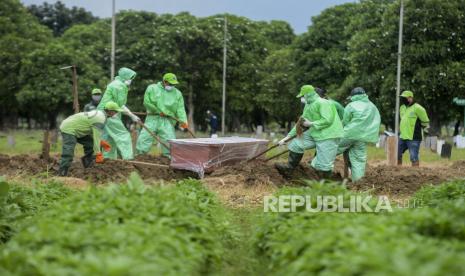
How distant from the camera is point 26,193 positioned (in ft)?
29.5

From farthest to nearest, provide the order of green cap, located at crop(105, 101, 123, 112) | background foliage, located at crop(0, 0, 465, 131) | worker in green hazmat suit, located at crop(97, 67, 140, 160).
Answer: background foliage, located at crop(0, 0, 465, 131), worker in green hazmat suit, located at crop(97, 67, 140, 160), green cap, located at crop(105, 101, 123, 112)

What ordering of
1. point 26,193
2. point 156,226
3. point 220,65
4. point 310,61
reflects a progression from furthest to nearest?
point 220,65 → point 310,61 → point 26,193 → point 156,226

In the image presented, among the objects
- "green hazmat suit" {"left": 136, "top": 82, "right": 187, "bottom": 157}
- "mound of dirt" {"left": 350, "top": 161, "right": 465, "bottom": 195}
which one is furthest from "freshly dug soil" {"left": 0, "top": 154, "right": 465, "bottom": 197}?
"green hazmat suit" {"left": 136, "top": 82, "right": 187, "bottom": 157}

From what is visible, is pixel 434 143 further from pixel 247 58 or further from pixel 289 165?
pixel 247 58

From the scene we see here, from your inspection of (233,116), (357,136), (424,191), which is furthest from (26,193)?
(233,116)

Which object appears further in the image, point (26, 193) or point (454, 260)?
point (26, 193)

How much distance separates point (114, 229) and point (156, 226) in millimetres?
389

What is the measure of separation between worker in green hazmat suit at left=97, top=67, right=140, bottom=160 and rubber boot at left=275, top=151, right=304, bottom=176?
3266 mm

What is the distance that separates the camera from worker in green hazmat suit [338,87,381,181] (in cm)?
1257

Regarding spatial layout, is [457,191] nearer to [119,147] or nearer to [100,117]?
[100,117]

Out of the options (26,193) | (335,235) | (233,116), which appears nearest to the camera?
(335,235)

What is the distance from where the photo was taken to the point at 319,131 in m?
12.1

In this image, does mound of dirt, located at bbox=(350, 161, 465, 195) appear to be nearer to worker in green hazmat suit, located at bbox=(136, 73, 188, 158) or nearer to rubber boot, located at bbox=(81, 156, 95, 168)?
worker in green hazmat suit, located at bbox=(136, 73, 188, 158)

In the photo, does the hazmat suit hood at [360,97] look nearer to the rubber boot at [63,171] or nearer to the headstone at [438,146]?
the rubber boot at [63,171]
